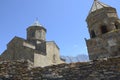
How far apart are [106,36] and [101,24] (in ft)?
4.21

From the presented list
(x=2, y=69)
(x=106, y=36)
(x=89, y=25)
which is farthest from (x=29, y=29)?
(x=2, y=69)

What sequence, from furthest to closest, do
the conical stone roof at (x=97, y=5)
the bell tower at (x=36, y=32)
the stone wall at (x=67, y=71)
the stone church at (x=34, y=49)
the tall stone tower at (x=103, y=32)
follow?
1. the bell tower at (x=36, y=32)
2. the stone church at (x=34, y=49)
3. the conical stone roof at (x=97, y=5)
4. the tall stone tower at (x=103, y=32)
5. the stone wall at (x=67, y=71)

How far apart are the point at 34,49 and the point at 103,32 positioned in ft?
24.7

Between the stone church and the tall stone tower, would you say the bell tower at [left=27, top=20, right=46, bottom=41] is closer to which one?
the stone church

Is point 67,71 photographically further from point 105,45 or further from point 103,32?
point 103,32

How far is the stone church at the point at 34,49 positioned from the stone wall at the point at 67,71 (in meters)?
12.3

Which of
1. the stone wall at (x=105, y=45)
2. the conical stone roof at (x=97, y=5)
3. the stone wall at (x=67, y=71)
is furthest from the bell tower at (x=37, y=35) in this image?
the stone wall at (x=67, y=71)

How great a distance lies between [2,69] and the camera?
479cm

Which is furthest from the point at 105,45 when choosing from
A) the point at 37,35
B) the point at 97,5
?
the point at 37,35

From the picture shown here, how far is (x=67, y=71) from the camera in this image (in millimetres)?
4688

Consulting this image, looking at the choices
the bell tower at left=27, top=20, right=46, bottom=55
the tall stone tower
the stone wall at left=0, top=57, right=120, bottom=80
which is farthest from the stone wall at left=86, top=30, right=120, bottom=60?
the stone wall at left=0, top=57, right=120, bottom=80

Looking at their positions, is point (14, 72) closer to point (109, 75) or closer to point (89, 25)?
point (109, 75)

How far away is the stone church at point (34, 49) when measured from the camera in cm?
1777

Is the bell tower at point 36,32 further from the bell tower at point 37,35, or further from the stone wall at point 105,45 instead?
the stone wall at point 105,45
